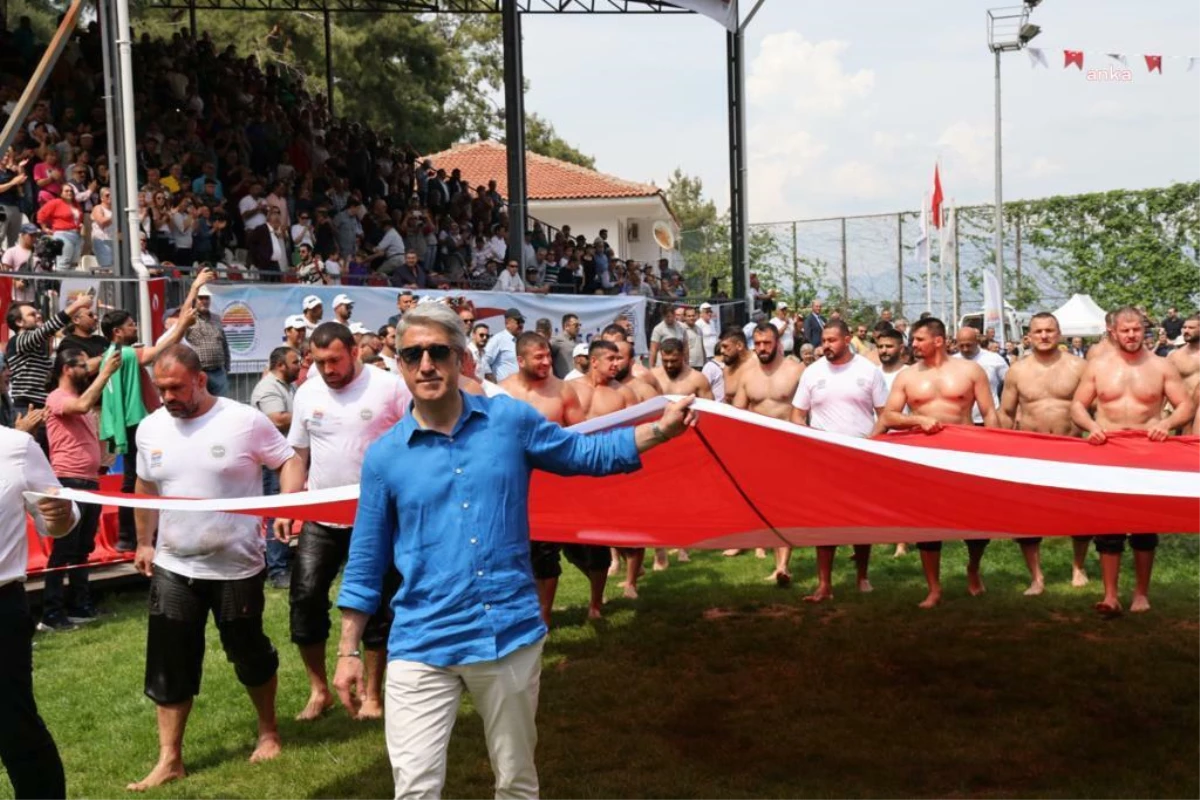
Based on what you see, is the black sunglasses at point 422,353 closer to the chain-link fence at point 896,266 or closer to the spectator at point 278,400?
the spectator at point 278,400

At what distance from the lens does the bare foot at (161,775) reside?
595 cm

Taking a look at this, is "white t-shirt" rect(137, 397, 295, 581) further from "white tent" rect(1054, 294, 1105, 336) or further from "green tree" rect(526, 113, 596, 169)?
"green tree" rect(526, 113, 596, 169)

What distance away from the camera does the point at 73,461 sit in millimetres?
9164

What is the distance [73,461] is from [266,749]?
3.75m

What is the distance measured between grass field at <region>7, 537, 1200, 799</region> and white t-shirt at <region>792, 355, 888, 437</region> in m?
1.40

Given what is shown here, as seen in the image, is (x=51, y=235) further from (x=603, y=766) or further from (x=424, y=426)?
(x=424, y=426)

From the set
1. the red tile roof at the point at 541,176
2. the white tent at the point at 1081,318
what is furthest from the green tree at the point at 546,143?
the white tent at the point at 1081,318

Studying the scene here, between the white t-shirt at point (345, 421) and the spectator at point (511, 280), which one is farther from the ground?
the spectator at point (511, 280)

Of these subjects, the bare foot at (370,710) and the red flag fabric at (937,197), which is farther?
the red flag fabric at (937,197)

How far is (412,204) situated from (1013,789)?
1843 cm

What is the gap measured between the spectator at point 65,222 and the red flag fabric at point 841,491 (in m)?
8.07

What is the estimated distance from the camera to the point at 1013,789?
19.2 ft

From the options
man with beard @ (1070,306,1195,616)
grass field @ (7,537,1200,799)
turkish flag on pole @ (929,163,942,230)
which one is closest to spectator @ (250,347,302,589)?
grass field @ (7,537,1200,799)

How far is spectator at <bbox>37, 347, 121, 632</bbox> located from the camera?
29.8ft
